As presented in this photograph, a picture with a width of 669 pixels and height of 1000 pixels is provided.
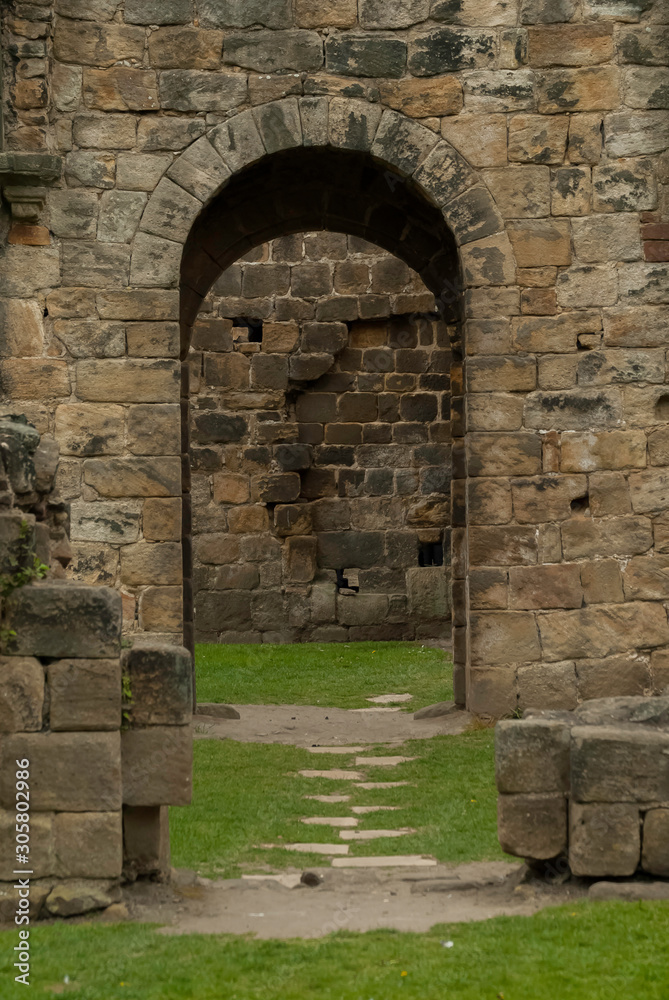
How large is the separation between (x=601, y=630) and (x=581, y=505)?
85cm

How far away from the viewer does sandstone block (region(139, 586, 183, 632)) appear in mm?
8438

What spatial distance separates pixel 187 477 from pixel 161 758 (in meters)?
4.85

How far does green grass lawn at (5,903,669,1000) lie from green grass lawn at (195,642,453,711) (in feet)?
18.8

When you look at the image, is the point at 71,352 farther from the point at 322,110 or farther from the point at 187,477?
the point at 322,110

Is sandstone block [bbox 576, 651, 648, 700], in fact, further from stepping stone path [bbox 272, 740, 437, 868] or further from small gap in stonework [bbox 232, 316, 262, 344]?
small gap in stonework [bbox 232, 316, 262, 344]

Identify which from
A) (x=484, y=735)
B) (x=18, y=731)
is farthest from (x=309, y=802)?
(x=18, y=731)

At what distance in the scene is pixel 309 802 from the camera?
6.86m

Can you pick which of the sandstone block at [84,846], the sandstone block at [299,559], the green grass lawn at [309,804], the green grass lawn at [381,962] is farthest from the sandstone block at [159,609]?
the sandstone block at [299,559]

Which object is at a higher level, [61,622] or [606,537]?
[606,537]

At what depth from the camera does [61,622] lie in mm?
4844

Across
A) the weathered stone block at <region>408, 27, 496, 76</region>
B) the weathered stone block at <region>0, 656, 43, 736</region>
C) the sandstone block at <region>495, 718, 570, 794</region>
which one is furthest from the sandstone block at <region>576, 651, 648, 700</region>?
the weathered stone block at <region>0, 656, 43, 736</region>

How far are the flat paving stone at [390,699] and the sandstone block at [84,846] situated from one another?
Answer: 5795 mm

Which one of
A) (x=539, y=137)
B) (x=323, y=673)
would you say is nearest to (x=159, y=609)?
(x=323, y=673)

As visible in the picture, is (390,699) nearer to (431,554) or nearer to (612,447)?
(612,447)
